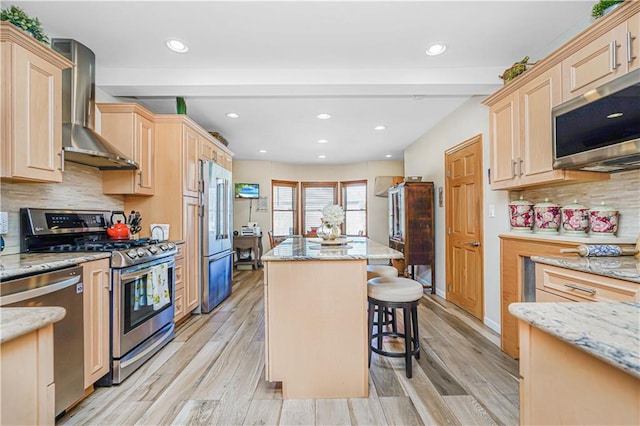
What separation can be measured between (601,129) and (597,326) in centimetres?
148

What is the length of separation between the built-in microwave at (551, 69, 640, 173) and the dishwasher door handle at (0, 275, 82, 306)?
302 centimetres

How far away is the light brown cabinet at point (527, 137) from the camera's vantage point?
1916 mm

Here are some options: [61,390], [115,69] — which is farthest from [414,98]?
[61,390]

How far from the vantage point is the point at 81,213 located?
2514 millimetres

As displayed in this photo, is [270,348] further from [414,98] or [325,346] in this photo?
[414,98]

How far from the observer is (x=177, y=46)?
7.72 feet

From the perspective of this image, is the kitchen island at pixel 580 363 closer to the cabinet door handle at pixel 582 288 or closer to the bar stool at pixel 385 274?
the cabinet door handle at pixel 582 288

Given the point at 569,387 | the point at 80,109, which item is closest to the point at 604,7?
the point at 569,387

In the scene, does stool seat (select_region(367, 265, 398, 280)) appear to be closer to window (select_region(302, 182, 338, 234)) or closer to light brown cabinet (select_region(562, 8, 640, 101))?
light brown cabinet (select_region(562, 8, 640, 101))

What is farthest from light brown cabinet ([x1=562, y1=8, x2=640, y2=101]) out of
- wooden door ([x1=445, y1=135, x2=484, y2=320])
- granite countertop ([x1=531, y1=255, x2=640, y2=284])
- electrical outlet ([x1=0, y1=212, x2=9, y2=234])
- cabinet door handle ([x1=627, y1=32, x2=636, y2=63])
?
electrical outlet ([x1=0, y1=212, x2=9, y2=234])

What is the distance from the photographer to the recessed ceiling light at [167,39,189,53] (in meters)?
2.30

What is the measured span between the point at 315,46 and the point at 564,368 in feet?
8.14

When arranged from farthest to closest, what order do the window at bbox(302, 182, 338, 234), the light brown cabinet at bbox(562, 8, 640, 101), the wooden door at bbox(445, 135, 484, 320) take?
the window at bbox(302, 182, 338, 234), the wooden door at bbox(445, 135, 484, 320), the light brown cabinet at bbox(562, 8, 640, 101)

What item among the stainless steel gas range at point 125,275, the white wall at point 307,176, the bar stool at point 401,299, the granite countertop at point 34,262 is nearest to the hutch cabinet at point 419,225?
the bar stool at point 401,299
